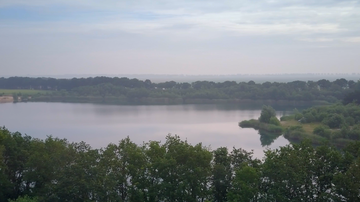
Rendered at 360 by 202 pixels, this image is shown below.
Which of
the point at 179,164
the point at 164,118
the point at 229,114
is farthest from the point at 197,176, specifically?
the point at 229,114

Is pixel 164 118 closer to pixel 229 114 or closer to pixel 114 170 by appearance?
pixel 229 114

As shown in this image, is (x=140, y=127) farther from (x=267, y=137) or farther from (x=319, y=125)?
(x=319, y=125)

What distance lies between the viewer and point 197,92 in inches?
931

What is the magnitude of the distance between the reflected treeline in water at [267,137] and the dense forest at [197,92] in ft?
33.1

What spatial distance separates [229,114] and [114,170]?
1275 cm

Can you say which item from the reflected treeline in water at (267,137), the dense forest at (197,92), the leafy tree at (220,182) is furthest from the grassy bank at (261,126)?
the dense forest at (197,92)

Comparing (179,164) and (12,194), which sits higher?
(179,164)

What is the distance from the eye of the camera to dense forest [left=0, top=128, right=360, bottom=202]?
370 cm

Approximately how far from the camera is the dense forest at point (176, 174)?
12.1 ft

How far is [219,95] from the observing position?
22.9 metres

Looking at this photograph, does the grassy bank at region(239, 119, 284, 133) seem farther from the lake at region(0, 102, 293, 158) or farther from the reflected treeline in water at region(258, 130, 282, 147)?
the lake at region(0, 102, 293, 158)

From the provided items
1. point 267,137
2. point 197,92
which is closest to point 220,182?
point 267,137

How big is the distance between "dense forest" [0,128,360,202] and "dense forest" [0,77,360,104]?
17814 mm

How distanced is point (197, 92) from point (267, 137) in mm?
12336
